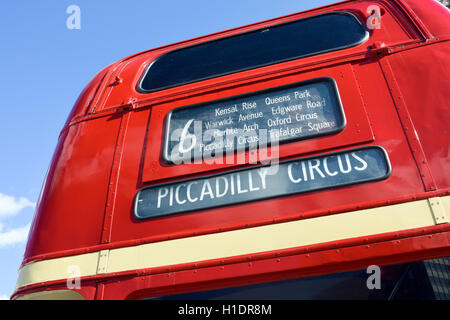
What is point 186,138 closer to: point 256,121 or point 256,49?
point 256,121

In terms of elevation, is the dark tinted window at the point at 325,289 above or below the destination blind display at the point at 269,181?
below

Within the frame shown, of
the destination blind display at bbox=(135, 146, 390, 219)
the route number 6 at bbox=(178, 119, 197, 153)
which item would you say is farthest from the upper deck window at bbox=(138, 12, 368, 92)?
the destination blind display at bbox=(135, 146, 390, 219)

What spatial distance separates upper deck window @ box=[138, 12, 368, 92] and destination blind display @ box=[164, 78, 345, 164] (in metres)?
0.42

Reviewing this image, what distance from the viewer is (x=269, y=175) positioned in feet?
6.86

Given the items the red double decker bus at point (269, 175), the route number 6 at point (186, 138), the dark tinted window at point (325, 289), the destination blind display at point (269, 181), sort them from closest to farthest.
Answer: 1. the red double decker bus at point (269, 175)
2. the destination blind display at point (269, 181)
3. the dark tinted window at point (325, 289)
4. the route number 6 at point (186, 138)

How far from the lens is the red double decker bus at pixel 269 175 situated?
183 cm

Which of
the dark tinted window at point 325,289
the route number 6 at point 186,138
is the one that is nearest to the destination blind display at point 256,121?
the route number 6 at point 186,138

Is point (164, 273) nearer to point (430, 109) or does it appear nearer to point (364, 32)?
point (430, 109)

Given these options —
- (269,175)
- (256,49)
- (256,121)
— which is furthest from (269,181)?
(256,49)

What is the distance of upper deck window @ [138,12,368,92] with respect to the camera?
8.95 feet

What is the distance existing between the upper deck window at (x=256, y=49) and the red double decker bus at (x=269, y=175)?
0.06ft

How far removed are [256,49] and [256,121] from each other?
895 mm

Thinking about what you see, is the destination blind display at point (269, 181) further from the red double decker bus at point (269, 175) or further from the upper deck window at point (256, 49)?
the upper deck window at point (256, 49)
